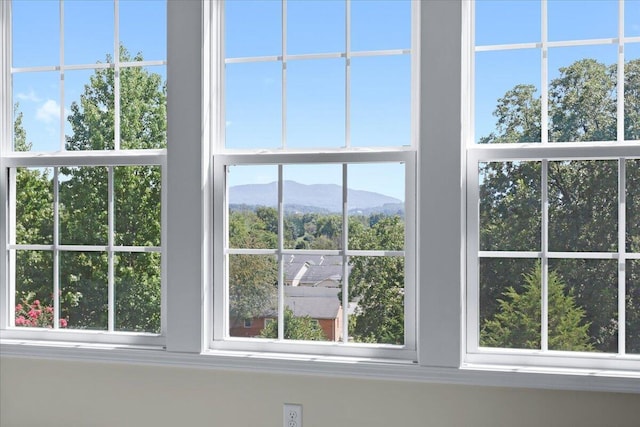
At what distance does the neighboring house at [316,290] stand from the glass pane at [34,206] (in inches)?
45.7

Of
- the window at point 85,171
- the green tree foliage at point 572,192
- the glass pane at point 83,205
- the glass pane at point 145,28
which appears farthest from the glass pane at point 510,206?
the glass pane at point 83,205

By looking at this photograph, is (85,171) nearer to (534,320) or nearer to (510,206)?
(510,206)

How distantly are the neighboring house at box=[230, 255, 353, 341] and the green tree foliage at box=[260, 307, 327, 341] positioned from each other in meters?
0.02

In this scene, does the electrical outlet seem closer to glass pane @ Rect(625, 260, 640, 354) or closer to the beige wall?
the beige wall

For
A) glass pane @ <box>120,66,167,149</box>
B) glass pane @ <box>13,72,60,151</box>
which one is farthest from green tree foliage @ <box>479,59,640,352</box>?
glass pane @ <box>13,72,60,151</box>

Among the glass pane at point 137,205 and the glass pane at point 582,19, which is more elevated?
the glass pane at point 582,19

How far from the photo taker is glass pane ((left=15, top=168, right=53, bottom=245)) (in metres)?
2.95

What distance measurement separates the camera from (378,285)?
2623 millimetres

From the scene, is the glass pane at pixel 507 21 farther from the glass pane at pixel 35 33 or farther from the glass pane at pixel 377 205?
the glass pane at pixel 35 33

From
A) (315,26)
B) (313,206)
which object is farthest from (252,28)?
(313,206)

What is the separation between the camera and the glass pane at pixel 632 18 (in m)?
2.42

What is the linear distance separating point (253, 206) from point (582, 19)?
5.08ft

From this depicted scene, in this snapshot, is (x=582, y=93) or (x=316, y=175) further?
(x=316, y=175)

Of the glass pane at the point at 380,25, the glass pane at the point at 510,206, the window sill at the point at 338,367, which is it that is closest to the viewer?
the window sill at the point at 338,367
